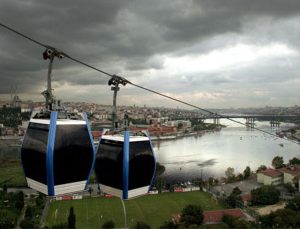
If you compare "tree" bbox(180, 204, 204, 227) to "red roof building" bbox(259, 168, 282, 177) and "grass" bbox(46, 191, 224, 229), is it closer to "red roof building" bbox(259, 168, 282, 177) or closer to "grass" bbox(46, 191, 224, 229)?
"grass" bbox(46, 191, 224, 229)

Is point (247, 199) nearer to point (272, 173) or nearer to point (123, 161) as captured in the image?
point (272, 173)

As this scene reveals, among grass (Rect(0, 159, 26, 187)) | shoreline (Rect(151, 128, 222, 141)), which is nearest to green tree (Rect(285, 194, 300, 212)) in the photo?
grass (Rect(0, 159, 26, 187))

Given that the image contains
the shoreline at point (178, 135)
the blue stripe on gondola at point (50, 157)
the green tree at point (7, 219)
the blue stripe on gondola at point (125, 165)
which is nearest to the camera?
the blue stripe on gondola at point (50, 157)

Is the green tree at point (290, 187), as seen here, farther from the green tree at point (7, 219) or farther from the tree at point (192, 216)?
the green tree at point (7, 219)

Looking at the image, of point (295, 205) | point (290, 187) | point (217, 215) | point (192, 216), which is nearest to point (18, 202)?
point (192, 216)

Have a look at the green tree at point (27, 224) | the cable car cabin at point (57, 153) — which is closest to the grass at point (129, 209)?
the green tree at point (27, 224)

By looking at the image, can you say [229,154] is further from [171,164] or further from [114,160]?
Result: [114,160]

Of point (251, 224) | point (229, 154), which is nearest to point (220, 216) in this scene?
point (251, 224)
